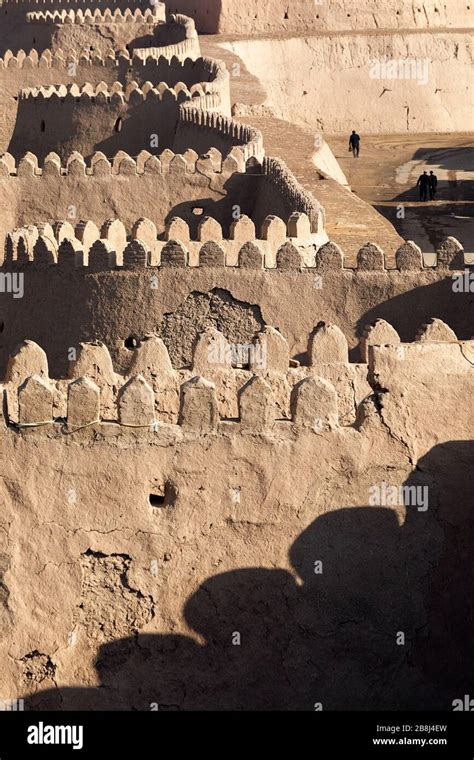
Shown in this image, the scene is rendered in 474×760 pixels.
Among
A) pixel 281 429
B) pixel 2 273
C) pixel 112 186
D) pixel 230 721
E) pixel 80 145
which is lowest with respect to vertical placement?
pixel 230 721

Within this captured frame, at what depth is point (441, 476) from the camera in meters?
12.6

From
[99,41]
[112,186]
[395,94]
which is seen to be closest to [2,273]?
[112,186]

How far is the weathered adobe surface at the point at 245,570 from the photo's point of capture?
1228cm

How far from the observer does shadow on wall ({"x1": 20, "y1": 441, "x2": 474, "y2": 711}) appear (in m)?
12.5

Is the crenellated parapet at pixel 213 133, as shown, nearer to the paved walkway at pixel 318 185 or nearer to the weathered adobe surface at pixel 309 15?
the paved walkway at pixel 318 185

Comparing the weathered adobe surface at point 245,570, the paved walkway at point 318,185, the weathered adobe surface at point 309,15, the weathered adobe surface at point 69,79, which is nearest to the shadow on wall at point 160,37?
the paved walkway at point 318,185

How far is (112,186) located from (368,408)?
12304 mm

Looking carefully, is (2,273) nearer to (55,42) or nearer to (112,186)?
(112,186)

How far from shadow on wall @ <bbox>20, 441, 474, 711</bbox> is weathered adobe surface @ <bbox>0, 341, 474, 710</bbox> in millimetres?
10

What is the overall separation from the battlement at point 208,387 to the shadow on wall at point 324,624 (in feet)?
2.67

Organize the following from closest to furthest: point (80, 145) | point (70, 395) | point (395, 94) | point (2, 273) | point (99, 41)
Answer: point (70, 395)
point (2, 273)
point (80, 145)
point (99, 41)
point (395, 94)

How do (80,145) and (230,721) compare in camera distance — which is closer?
(230,721)

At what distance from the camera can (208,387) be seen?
12164 mm

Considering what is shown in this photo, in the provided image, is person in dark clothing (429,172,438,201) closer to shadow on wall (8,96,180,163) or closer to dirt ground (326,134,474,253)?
dirt ground (326,134,474,253)
